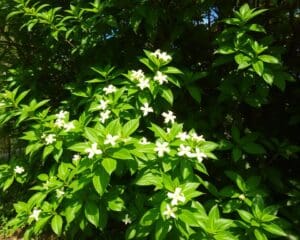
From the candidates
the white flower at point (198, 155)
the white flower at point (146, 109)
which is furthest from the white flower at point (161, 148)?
the white flower at point (146, 109)

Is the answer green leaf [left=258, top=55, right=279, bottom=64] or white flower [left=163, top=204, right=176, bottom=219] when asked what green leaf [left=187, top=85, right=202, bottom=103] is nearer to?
green leaf [left=258, top=55, right=279, bottom=64]

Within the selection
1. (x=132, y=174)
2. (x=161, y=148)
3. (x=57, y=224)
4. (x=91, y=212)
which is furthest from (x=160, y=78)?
(x=57, y=224)

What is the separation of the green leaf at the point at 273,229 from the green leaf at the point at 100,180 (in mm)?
883

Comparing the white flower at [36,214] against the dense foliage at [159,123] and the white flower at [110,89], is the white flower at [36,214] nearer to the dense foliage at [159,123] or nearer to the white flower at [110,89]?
the dense foliage at [159,123]

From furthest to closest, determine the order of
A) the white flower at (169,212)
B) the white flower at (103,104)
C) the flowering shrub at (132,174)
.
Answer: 1. the white flower at (103,104)
2. the flowering shrub at (132,174)
3. the white flower at (169,212)

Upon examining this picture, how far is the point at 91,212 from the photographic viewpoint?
2281 millimetres

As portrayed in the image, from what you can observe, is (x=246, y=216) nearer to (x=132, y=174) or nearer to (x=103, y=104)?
(x=132, y=174)

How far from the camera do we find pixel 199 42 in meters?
3.22

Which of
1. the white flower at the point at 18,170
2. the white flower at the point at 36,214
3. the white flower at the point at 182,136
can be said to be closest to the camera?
the white flower at the point at 182,136

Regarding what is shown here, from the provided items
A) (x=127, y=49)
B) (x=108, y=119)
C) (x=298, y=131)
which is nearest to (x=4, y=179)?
(x=108, y=119)

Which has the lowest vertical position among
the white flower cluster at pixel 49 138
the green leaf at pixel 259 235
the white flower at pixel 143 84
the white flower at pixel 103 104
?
the green leaf at pixel 259 235

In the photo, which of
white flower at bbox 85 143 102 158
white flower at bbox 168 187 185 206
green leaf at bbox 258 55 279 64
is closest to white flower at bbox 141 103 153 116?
white flower at bbox 85 143 102 158

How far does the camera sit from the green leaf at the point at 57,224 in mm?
2352

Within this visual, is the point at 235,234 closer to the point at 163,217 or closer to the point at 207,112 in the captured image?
the point at 163,217
